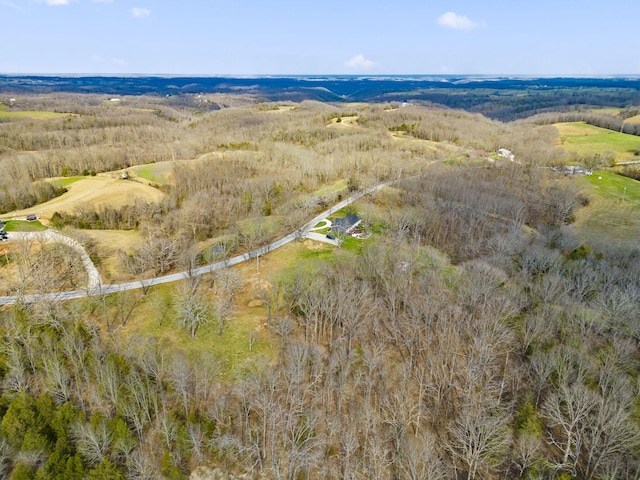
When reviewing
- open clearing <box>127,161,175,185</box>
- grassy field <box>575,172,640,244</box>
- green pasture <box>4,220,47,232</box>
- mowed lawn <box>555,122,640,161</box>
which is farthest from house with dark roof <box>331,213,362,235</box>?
mowed lawn <box>555,122,640,161</box>

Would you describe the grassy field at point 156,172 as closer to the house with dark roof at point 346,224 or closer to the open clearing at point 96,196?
the open clearing at point 96,196

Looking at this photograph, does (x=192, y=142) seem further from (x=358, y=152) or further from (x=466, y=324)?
(x=466, y=324)

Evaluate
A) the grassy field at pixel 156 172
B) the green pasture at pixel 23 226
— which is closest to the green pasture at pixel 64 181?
the grassy field at pixel 156 172

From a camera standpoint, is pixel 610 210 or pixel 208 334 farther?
pixel 610 210

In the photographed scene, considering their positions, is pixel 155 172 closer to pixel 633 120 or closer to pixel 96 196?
pixel 96 196

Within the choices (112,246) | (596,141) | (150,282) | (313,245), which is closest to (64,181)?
(112,246)

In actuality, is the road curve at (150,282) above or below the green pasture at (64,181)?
below

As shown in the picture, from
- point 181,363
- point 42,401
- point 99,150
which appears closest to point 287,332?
point 181,363
